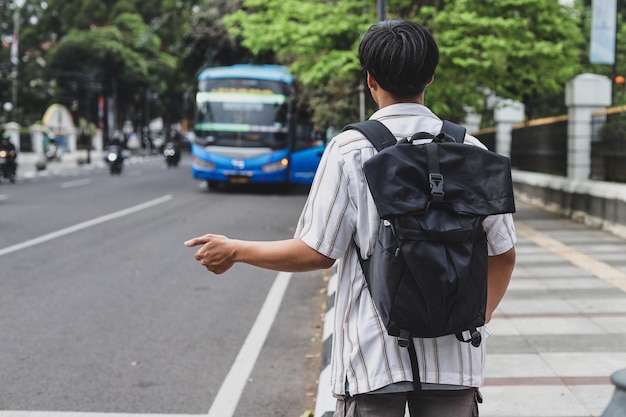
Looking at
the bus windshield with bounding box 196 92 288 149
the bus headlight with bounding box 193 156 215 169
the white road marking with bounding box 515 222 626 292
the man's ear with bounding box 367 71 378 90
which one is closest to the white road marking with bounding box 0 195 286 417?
the man's ear with bounding box 367 71 378 90

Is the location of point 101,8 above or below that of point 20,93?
above

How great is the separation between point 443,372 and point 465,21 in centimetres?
1223

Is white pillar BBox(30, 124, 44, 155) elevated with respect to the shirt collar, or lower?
lower

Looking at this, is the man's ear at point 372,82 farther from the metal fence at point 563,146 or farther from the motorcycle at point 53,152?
the motorcycle at point 53,152

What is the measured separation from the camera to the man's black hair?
2.29m

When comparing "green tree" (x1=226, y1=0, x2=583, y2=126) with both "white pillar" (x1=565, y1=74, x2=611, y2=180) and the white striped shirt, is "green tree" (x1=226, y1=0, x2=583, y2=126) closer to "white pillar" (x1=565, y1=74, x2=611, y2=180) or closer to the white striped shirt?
"white pillar" (x1=565, y1=74, x2=611, y2=180)

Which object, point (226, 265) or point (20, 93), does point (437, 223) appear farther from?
point (20, 93)

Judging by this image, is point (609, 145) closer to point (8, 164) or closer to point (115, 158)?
point (8, 164)

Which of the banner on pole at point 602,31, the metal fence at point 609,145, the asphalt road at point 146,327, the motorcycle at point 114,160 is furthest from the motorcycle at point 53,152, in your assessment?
the metal fence at point 609,145

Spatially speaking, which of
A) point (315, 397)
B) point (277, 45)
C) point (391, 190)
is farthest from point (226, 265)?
point (277, 45)

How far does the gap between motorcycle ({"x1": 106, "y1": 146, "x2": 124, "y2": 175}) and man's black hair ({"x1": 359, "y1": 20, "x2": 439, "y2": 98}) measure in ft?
107

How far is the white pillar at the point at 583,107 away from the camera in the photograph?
598 inches

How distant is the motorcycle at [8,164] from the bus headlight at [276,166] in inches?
358

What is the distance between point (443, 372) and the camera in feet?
7.45
